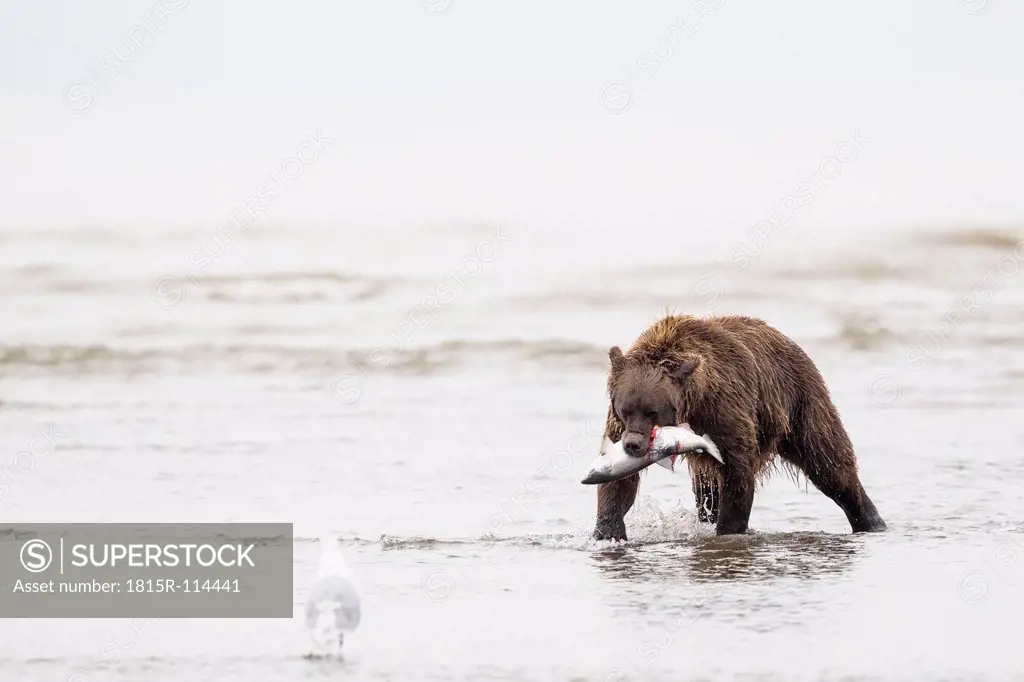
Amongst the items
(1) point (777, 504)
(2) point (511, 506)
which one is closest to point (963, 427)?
(1) point (777, 504)

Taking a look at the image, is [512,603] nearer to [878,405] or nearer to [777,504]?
[777,504]

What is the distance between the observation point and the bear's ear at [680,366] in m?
9.20

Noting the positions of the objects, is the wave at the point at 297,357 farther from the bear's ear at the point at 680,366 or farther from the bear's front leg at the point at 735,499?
the bear's ear at the point at 680,366

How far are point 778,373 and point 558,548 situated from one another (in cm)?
190

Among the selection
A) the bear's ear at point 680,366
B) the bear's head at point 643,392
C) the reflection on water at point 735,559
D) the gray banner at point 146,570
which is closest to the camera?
the gray banner at point 146,570

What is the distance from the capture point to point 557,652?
6.79 m

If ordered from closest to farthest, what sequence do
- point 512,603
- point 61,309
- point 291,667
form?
point 291,667, point 512,603, point 61,309

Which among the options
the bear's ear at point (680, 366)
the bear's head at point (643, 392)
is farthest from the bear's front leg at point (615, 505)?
the bear's ear at point (680, 366)

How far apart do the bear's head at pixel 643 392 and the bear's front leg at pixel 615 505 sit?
0.50 metres

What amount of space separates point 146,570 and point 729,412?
352cm

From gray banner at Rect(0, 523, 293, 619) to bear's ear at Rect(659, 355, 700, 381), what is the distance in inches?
95.3

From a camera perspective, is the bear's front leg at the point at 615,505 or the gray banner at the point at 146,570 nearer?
the gray banner at the point at 146,570

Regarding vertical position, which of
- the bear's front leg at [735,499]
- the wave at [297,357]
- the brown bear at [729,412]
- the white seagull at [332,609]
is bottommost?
the white seagull at [332,609]

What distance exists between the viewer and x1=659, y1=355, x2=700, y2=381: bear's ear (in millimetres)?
9203
